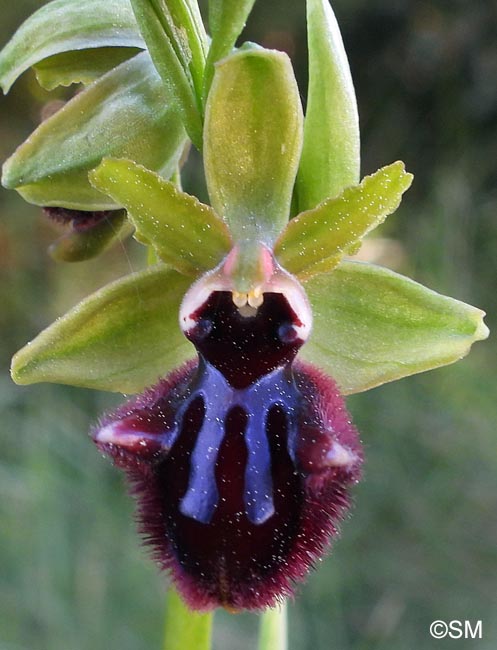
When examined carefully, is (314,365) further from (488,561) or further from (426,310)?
(488,561)

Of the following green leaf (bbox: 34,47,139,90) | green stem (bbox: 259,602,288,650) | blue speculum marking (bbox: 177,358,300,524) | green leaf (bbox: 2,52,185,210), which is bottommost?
green stem (bbox: 259,602,288,650)

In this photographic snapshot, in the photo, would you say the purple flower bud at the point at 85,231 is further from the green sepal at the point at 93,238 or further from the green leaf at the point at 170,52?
the green leaf at the point at 170,52

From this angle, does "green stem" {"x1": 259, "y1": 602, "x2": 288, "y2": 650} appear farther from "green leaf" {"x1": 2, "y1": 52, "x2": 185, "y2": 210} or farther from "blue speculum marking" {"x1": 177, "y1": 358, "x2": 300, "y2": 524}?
"green leaf" {"x1": 2, "y1": 52, "x2": 185, "y2": 210}

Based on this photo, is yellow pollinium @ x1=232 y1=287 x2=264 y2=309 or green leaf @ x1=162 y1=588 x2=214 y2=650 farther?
green leaf @ x1=162 y1=588 x2=214 y2=650

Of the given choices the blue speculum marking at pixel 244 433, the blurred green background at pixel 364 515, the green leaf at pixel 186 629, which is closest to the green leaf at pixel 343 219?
the blue speculum marking at pixel 244 433

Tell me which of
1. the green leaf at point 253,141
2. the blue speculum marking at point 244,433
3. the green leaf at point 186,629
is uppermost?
the green leaf at point 253,141

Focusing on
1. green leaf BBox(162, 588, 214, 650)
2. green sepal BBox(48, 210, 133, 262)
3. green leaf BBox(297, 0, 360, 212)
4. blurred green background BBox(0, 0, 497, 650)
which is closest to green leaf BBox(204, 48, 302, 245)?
green leaf BBox(297, 0, 360, 212)

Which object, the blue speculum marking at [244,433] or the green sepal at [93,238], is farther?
the green sepal at [93,238]
